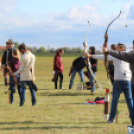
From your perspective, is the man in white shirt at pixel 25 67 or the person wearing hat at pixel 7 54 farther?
the person wearing hat at pixel 7 54

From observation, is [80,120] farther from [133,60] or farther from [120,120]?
[133,60]

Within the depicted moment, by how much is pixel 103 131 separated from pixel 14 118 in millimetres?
2414

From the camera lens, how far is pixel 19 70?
939 cm

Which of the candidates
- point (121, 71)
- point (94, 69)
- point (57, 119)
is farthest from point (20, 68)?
point (94, 69)

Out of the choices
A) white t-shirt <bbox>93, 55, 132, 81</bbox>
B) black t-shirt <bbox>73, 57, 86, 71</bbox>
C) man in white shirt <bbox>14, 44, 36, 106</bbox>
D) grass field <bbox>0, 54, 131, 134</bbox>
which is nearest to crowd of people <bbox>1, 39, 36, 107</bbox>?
man in white shirt <bbox>14, 44, 36, 106</bbox>

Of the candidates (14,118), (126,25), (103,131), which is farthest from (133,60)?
(14,118)

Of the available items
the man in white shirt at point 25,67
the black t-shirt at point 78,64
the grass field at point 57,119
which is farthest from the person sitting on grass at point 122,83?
the black t-shirt at point 78,64

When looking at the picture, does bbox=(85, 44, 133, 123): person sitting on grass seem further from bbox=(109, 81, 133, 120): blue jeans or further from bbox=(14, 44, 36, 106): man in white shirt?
bbox=(14, 44, 36, 106): man in white shirt

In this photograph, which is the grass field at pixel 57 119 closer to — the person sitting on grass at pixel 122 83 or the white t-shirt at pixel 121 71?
the person sitting on grass at pixel 122 83

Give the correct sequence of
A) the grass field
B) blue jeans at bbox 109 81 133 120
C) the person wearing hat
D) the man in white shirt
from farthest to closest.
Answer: the person wearing hat → the man in white shirt → blue jeans at bbox 109 81 133 120 → the grass field

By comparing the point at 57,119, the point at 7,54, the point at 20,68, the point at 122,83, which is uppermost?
the point at 7,54

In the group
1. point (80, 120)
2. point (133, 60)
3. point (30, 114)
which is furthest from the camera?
point (30, 114)

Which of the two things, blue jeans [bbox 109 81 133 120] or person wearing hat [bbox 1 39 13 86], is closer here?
blue jeans [bbox 109 81 133 120]

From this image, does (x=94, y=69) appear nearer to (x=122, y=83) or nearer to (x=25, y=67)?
(x=25, y=67)
